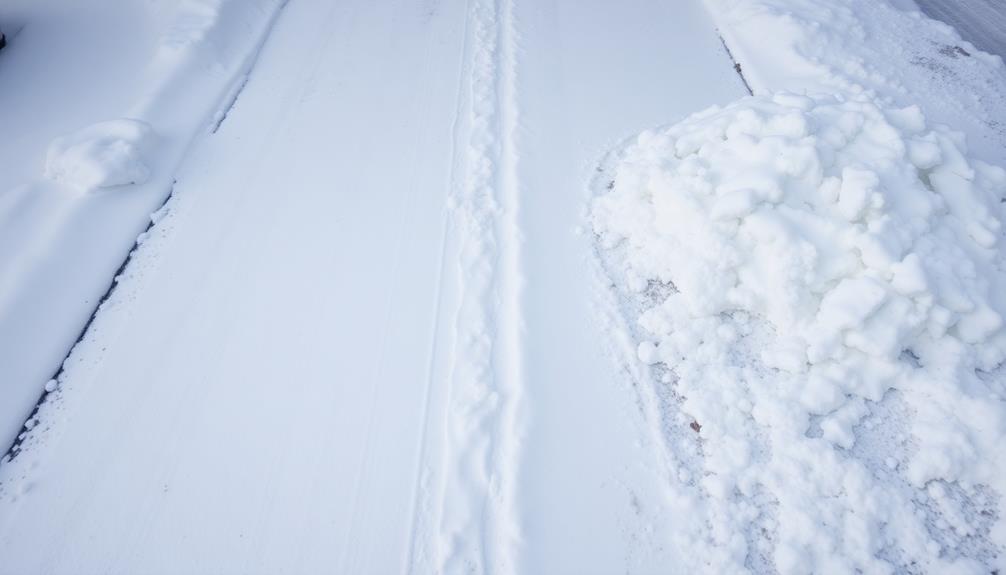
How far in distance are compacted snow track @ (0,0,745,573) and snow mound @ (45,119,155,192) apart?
28cm

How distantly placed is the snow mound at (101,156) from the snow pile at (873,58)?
448cm

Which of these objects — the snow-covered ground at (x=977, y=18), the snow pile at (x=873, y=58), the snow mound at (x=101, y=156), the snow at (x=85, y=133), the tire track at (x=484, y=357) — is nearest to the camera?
the tire track at (x=484, y=357)

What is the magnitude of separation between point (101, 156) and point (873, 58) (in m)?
5.79

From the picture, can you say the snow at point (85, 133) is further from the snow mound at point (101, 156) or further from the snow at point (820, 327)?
the snow at point (820, 327)

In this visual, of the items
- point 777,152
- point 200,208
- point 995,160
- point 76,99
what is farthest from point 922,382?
point 76,99

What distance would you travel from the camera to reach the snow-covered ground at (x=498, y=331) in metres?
1.93

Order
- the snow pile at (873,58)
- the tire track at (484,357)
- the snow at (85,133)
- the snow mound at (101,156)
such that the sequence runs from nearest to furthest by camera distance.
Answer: the tire track at (484,357) < the snow at (85,133) < the snow mound at (101,156) < the snow pile at (873,58)

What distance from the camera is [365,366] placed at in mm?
2365

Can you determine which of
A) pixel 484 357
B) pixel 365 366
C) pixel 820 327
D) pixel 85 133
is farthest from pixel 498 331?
pixel 85 133

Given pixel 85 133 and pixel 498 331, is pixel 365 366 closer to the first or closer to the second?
pixel 498 331

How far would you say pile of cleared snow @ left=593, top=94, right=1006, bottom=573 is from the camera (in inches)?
75.5

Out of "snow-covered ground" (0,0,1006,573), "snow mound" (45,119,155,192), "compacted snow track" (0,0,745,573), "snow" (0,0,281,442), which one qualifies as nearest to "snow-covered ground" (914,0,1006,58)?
"snow-covered ground" (0,0,1006,573)

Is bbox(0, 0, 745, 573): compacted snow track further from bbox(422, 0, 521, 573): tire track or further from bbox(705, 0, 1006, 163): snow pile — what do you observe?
bbox(705, 0, 1006, 163): snow pile

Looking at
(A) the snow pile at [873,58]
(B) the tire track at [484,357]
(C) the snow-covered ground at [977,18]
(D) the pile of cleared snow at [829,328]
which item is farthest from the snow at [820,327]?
(C) the snow-covered ground at [977,18]
